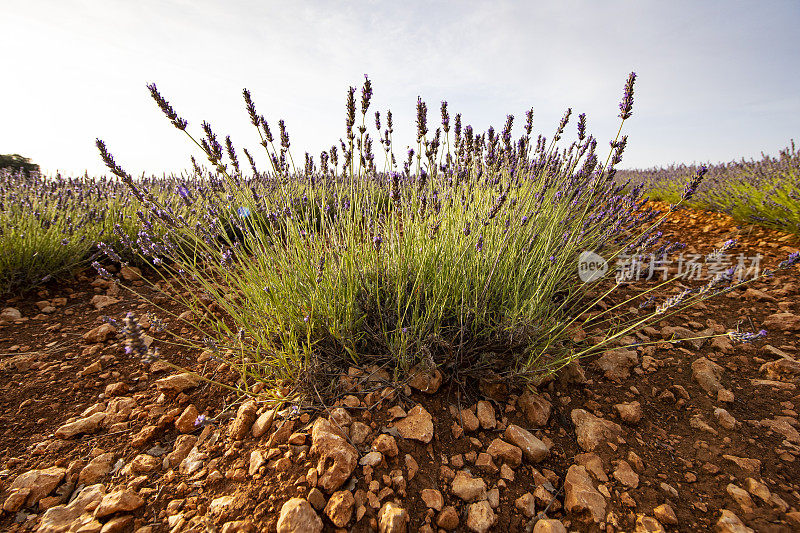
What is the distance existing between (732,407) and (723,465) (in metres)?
0.44

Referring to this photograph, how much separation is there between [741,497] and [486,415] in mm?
808

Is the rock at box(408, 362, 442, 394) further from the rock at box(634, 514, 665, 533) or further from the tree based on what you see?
the tree

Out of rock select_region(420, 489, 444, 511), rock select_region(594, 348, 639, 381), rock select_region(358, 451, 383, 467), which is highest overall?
rock select_region(358, 451, 383, 467)

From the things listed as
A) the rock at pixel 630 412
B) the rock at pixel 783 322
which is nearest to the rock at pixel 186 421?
the rock at pixel 630 412

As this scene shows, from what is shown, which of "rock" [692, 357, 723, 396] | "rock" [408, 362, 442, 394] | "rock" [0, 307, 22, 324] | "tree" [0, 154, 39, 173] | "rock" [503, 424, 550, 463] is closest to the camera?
"rock" [503, 424, 550, 463]

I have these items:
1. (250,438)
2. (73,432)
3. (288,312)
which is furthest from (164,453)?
(288,312)

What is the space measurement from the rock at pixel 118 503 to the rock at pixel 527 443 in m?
1.27

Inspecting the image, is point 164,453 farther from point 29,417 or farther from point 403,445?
point 403,445

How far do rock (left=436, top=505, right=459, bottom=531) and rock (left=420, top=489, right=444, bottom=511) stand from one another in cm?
3

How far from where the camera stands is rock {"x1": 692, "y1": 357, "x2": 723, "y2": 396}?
162 cm

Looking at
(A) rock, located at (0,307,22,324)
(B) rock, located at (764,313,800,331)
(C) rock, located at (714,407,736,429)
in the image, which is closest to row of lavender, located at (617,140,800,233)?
(B) rock, located at (764,313,800,331)

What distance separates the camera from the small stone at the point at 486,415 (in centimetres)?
139

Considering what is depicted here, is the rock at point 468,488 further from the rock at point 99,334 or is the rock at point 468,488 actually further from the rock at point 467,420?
Answer: the rock at point 99,334

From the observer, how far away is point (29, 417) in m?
1.49
